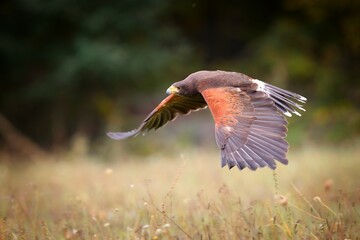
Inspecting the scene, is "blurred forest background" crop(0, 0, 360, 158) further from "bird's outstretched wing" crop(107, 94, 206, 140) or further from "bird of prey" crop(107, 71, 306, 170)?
"bird of prey" crop(107, 71, 306, 170)

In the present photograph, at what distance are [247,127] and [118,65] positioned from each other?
27.3 ft

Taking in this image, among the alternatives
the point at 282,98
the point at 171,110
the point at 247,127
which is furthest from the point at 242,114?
the point at 171,110

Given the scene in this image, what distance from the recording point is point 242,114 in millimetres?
4742

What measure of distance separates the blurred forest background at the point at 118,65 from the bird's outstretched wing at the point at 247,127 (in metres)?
6.69

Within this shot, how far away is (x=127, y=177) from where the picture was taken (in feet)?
27.3

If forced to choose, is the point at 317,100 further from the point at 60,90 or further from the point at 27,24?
the point at 27,24

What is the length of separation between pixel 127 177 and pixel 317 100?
7.61 metres

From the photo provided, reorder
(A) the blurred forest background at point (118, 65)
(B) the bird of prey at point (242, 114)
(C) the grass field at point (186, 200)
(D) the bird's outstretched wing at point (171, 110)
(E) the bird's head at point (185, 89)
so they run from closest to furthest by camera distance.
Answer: (C) the grass field at point (186, 200) < (B) the bird of prey at point (242, 114) < (E) the bird's head at point (185, 89) < (D) the bird's outstretched wing at point (171, 110) < (A) the blurred forest background at point (118, 65)

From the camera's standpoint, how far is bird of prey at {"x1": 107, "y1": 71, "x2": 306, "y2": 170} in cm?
429

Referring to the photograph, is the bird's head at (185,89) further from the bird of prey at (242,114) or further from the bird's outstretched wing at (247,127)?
the bird's outstretched wing at (247,127)

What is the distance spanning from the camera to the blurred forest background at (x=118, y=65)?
41.4 feet

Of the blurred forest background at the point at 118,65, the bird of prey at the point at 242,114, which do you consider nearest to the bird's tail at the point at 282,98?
the bird of prey at the point at 242,114

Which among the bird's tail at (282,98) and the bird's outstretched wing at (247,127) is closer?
the bird's outstretched wing at (247,127)

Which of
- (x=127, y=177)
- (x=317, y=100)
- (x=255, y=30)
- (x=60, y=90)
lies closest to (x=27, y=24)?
(x=60, y=90)
